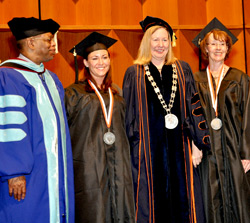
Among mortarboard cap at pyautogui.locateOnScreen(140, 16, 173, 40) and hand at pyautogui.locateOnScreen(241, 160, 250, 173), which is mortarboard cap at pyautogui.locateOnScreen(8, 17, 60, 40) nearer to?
mortarboard cap at pyautogui.locateOnScreen(140, 16, 173, 40)

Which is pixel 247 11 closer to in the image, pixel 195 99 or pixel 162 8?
pixel 162 8

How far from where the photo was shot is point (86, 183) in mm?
3586

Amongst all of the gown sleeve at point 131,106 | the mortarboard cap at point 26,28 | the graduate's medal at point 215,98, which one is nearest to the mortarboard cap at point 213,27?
the graduate's medal at point 215,98

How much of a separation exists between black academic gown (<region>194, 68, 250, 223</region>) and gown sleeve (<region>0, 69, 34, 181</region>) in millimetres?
1782

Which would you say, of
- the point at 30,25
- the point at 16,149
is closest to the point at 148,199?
the point at 16,149

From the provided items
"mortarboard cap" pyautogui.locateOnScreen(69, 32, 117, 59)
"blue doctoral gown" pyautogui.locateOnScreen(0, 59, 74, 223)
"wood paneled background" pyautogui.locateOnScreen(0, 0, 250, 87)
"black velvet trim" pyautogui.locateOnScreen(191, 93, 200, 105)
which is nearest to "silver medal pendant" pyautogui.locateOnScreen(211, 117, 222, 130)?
"black velvet trim" pyautogui.locateOnScreen(191, 93, 200, 105)

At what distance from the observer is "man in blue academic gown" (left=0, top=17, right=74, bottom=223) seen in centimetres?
304

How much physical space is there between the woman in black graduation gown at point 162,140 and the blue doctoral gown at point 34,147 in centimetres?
71

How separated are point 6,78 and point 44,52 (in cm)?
52

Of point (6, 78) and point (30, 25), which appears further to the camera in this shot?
point (30, 25)

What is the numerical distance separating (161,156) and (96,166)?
65 centimetres

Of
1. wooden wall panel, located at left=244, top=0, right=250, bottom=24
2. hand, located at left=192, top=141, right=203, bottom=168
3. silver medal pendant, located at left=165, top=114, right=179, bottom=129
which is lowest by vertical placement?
hand, located at left=192, top=141, right=203, bottom=168

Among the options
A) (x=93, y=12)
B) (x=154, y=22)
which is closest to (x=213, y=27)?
(x=154, y=22)

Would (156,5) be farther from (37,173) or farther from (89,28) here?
(37,173)
